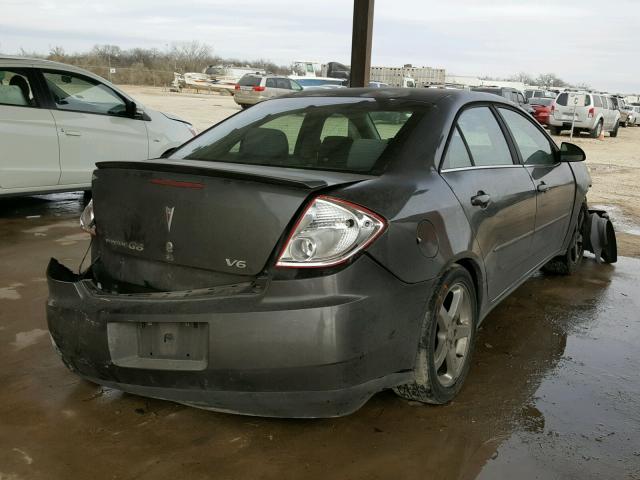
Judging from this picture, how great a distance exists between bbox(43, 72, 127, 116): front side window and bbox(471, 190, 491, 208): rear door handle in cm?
514

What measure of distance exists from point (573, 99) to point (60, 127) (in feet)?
70.2

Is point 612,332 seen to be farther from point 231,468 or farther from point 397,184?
point 231,468

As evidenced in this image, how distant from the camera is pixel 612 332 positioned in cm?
418

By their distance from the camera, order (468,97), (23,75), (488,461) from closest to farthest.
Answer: (488,461) < (468,97) < (23,75)

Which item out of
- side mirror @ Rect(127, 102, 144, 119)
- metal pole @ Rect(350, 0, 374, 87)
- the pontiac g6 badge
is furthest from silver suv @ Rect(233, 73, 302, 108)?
the pontiac g6 badge

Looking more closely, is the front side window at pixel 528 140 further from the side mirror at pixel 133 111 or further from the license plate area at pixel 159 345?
the side mirror at pixel 133 111

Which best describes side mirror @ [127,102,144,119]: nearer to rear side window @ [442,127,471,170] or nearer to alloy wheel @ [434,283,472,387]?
rear side window @ [442,127,471,170]

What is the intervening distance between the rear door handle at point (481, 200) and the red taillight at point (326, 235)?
0.92 meters

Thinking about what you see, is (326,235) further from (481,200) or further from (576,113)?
(576,113)

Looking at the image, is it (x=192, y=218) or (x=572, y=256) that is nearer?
(x=192, y=218)

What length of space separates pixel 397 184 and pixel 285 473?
49.7 inches

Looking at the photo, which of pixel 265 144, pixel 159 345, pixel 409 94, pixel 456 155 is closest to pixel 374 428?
pixel 159 345

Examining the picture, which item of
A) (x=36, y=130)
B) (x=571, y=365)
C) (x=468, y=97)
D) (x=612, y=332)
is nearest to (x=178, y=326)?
(x=468, y=97)

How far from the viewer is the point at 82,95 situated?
6992 millimetres
